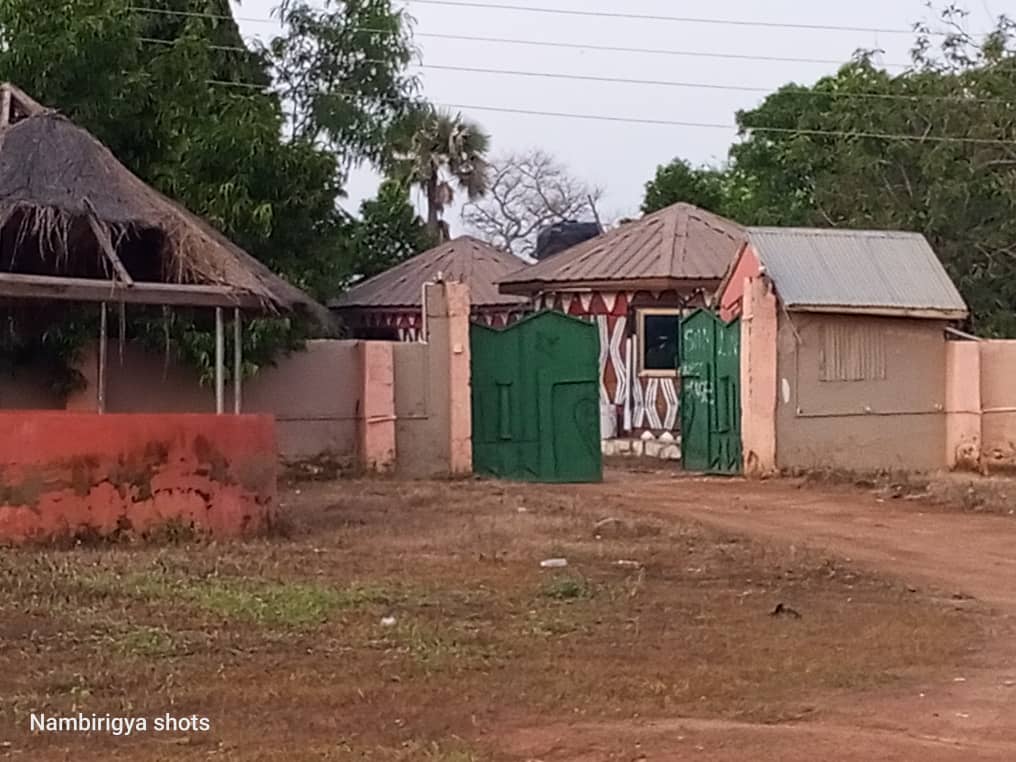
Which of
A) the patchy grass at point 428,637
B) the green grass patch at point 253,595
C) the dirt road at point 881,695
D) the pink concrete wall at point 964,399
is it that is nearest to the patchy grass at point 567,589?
the patchy grass at point 428,637

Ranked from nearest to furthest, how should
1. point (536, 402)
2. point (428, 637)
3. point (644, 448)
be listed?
point (428, 637), point (536, 402), point (644, 448)

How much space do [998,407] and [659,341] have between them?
6.12m

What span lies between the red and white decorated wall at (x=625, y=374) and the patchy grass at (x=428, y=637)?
466 inches

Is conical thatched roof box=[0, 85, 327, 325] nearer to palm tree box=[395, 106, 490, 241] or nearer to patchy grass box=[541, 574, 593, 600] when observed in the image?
patchy grass box=[541, 574, 593, 600]

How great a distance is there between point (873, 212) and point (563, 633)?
71.1 ft

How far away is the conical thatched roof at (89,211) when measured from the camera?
12758 mm

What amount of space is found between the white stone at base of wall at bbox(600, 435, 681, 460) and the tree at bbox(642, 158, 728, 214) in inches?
428

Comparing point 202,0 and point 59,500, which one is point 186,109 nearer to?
point 202,0

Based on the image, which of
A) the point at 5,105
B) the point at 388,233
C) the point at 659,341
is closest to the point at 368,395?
the point at 5,105

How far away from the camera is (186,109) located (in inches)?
757

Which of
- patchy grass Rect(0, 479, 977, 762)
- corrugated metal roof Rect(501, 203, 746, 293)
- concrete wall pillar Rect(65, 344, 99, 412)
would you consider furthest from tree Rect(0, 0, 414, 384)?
patchy grass Rect(0, 479, 977, 762)

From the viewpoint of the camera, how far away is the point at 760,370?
19.6 m

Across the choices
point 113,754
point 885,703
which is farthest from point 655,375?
point 113,754

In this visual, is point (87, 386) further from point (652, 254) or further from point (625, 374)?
point (652, 254)
